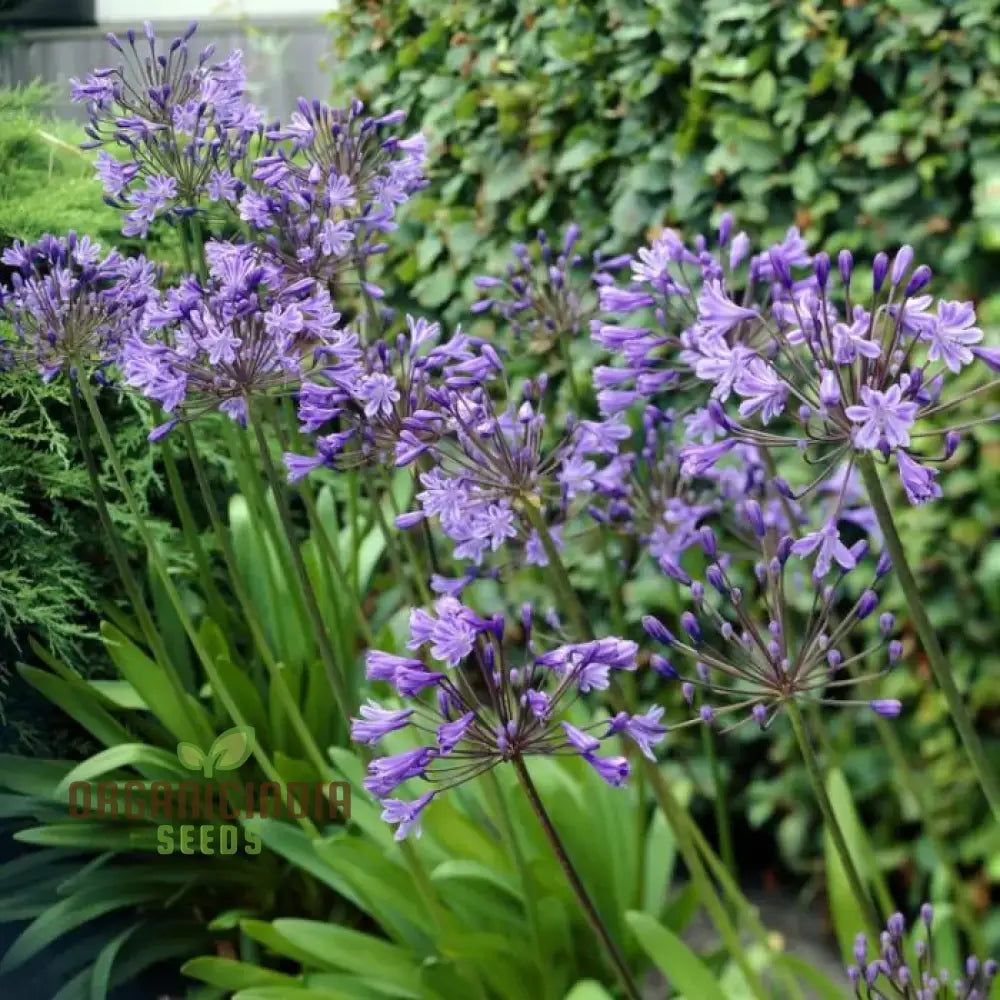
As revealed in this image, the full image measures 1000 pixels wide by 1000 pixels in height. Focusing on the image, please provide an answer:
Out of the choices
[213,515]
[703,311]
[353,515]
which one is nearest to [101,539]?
[213,515]

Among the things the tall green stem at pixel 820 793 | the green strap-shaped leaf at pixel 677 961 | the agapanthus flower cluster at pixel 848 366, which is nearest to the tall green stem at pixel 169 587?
the green strap-shaped leaf at pixel 677 961

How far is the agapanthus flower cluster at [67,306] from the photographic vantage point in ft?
5.06

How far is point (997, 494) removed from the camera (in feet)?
7.82

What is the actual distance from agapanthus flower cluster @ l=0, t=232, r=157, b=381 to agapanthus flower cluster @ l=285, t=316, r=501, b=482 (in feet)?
0.89

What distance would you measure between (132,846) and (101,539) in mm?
510

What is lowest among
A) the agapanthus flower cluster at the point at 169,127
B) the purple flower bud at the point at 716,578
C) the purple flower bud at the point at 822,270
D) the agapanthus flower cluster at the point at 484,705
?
the agapanthus flower cluster at the point at 484,705

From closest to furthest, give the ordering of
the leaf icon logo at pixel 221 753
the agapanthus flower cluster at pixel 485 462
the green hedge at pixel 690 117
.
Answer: the agapanthus flower cluster at pixel 485 462
the leaf icon logo at pixel 221 753
the green hedge at pixel 690 117

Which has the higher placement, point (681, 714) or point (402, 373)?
point (402, 373)

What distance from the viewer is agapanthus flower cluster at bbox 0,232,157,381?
1543 mm

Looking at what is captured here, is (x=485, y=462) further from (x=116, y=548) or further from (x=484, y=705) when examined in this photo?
(x=116, y=548)

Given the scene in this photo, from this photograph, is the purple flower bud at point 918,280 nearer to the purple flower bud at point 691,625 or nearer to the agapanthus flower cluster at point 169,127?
the purple flower bud at point 691,625

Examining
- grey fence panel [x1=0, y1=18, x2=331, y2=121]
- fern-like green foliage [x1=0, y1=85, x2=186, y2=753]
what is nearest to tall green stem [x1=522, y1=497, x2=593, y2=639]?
fern-like green foliage [x1=0, y1=85, x2=186, y2=753]

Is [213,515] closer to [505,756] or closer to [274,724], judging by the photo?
[274,724]

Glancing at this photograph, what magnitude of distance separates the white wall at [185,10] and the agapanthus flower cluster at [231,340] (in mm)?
560
